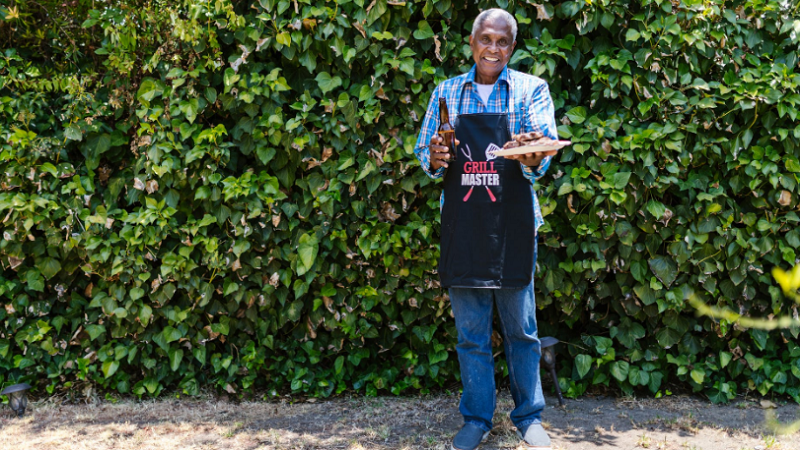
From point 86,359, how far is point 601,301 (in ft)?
9.88

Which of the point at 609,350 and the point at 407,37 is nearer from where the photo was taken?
the point at 407,37

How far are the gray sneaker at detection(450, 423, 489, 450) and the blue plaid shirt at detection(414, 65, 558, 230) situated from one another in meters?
0.99

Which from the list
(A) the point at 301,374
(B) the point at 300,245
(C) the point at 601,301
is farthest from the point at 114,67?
(C) the point at 601,301

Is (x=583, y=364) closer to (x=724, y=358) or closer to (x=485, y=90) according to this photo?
(x=724, y=358)

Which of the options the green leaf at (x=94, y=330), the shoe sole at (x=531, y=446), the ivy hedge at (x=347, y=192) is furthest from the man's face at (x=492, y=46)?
the green leaf at (x=94, y=330)

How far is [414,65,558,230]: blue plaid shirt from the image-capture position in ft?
9.19

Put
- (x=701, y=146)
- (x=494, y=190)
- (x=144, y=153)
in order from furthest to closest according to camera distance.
Result: 1. (x=144, y=153)
2. (x=701, y=146)
3. (x=494, y=190)

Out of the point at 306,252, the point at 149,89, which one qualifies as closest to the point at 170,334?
the point at 306,252

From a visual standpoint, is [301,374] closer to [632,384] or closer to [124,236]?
[124,236]

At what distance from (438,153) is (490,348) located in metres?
0.95

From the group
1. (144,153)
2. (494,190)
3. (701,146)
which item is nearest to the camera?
(494,190)

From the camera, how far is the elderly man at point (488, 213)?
2791 mm

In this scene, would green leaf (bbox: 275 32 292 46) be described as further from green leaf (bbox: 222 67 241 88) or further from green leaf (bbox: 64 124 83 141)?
green leaf (bbox: 64 124 83 141)

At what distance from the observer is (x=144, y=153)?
3.55m
